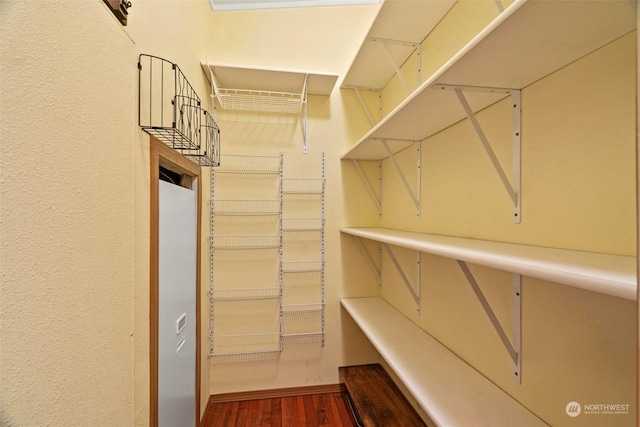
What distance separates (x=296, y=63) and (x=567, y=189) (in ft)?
6.02

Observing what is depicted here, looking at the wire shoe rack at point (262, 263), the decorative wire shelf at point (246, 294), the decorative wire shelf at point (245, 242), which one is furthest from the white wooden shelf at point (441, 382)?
the decorative wire shelf at point (245, 242)

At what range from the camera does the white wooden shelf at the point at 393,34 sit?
119cm

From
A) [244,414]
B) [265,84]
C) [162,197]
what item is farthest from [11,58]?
[244,414]

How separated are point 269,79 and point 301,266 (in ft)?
4.43

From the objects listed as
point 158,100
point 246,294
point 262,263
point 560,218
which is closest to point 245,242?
point 262,263

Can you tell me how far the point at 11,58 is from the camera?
42 cm

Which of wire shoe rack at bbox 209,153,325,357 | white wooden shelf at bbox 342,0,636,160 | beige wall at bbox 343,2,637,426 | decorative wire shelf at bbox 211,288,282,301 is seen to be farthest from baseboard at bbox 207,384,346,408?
white wooden shelf at bbox 342,0,636,160

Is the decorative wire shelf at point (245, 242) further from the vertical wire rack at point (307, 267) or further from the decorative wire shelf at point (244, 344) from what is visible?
the decorative wire shelf at point (244, 344)

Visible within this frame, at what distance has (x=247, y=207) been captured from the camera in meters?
1.89

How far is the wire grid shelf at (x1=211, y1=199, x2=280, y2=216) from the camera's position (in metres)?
1.86

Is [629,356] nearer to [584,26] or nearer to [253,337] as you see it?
[584,26]

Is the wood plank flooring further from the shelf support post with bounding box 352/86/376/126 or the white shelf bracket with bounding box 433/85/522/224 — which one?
the shelf support post with bounding box 352/86/376/126

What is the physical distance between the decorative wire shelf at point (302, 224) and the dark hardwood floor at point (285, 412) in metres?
1.24

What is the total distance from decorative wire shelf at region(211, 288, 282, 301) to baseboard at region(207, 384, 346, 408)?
26.8 inches
